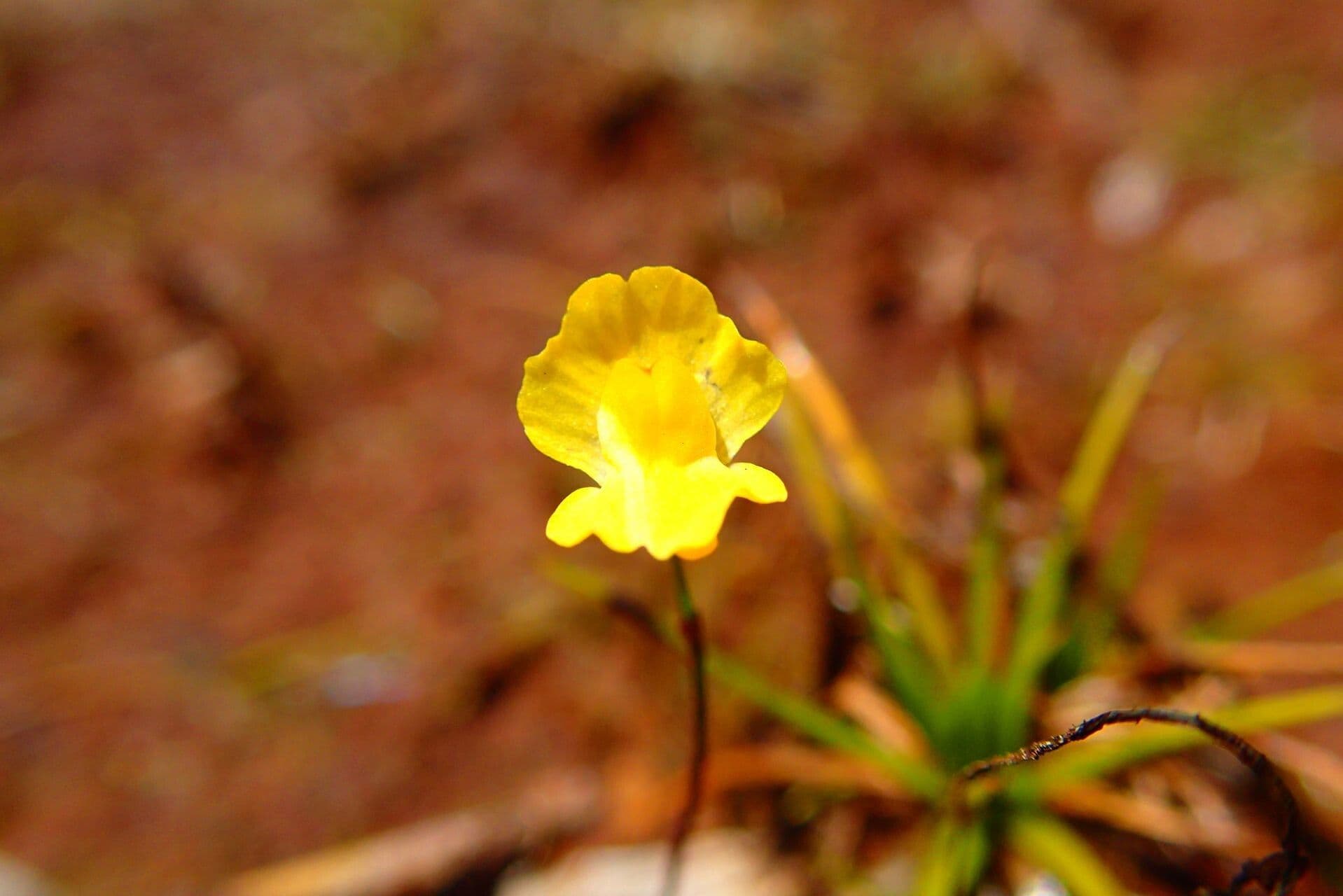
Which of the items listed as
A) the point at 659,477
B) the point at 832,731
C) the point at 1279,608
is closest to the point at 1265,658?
the point at 1279,608

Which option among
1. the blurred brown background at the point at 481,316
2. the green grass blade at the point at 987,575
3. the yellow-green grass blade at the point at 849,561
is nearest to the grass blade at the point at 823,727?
the yellow-green grass blade at the point at 849,561

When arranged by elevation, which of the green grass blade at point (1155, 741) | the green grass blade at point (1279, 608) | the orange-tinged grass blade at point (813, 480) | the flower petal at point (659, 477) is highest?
the flower petal at point (659, 477)

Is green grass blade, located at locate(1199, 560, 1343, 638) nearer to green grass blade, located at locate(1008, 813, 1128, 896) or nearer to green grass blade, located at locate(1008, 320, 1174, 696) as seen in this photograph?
green grass blade, located at locate(1008, 320, 1174, 696)

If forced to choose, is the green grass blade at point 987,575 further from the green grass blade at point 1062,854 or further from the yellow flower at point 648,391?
the yellow flower at point 648,391

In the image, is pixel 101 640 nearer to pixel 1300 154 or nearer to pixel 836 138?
pixel 836 138

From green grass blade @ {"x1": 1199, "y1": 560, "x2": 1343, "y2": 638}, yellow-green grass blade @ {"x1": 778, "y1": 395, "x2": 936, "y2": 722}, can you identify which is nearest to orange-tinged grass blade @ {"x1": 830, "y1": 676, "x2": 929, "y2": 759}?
yellow-green grass blade @ {"x1": 778, "y1": 395, "x2": 936, "y2": 722}

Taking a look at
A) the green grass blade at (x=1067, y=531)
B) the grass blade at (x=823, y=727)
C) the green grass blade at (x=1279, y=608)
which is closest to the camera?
the grass blade at (x=823, y=727)
